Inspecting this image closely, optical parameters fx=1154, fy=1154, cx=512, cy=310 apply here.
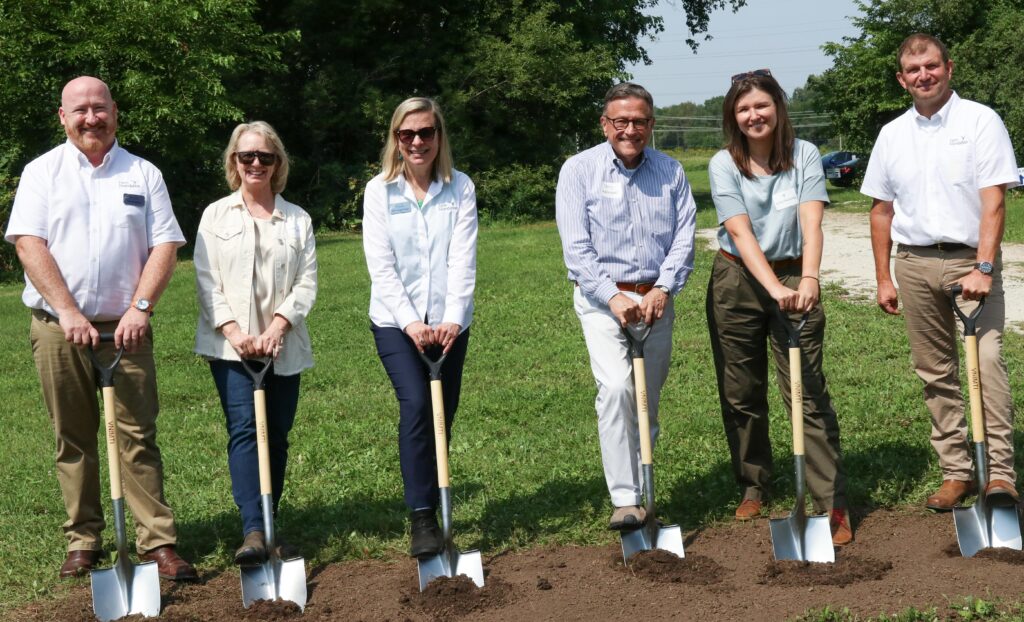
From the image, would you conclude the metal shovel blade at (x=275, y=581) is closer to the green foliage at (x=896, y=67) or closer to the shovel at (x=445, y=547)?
the shovel at (x=445, y=547)

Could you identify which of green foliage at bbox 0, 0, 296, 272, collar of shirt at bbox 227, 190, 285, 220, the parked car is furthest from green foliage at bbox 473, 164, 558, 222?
collar of shirt at bbox 227, 190, 285, 220

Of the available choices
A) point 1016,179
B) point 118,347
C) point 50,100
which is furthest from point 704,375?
point 50,100

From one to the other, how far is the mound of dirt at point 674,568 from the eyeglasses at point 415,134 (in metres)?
2.13

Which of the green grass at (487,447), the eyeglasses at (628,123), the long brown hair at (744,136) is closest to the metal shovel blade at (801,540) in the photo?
the green grass at (487,447)

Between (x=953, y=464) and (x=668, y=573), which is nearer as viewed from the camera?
(x=668, y=573)

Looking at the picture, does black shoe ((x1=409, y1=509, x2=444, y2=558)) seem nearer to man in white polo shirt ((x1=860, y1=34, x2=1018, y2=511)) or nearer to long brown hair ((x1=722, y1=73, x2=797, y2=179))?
long brown hair ((x1=722, y1=73, x2=797, y2=179))

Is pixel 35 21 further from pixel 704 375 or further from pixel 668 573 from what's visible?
pixel 668 573

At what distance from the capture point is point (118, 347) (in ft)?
16.7

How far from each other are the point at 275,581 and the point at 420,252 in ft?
5.29

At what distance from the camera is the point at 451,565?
16.9 feet

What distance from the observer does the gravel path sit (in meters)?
12.7

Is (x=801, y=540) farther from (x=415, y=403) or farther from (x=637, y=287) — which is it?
(x=415, y=403)

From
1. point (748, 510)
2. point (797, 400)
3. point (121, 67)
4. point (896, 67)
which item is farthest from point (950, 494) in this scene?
point (896, 67)

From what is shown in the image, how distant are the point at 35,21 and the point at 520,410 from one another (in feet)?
56.3
